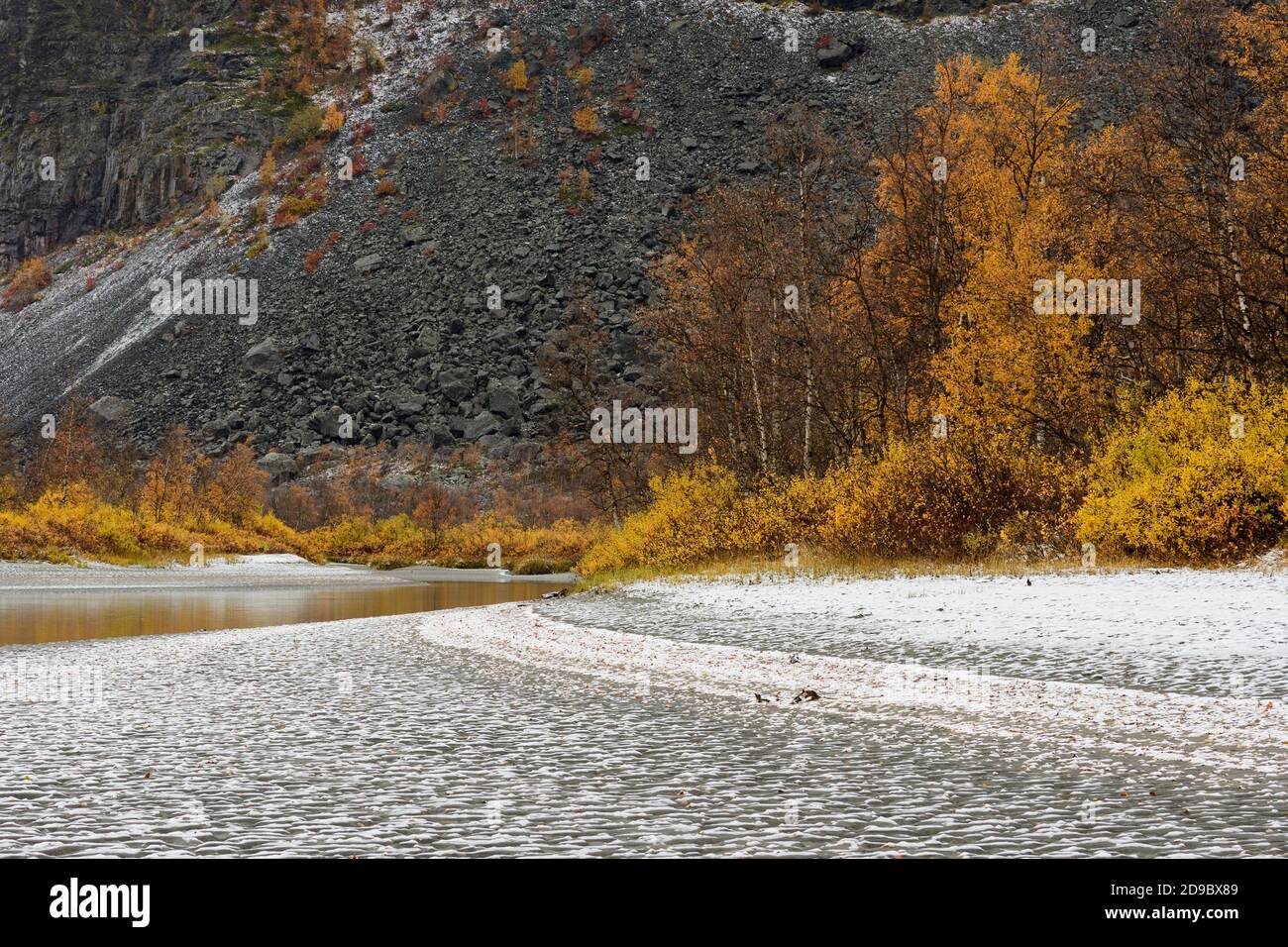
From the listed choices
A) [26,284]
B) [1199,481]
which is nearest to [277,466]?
[26,284]

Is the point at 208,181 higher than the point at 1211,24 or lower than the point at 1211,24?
higher

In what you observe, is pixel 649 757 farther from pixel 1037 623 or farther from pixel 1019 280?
pixel 1019 280

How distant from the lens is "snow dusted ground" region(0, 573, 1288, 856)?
16.1ft

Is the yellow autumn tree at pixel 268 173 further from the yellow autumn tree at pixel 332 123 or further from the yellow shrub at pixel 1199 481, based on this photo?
the yellow shrub at pixel 1199 481

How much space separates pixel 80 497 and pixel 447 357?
3652 cm

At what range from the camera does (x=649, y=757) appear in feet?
22.9

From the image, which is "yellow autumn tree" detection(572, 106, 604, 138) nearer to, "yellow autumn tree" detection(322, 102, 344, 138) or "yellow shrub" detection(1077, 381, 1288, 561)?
"yellow autumn tree" detection(322, 102, 344, 138)

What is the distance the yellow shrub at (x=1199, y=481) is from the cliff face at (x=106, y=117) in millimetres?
133408

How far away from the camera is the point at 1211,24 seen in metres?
21.8

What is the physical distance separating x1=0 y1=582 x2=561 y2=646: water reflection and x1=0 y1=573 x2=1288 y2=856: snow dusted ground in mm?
7213

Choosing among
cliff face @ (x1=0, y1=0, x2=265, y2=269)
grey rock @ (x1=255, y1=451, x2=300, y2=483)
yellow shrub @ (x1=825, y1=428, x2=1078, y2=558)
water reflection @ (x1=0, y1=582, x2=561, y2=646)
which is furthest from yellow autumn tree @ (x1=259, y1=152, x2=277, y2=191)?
yellow shrub @ (x1=825, y1=428, x2=1078, y2=558)

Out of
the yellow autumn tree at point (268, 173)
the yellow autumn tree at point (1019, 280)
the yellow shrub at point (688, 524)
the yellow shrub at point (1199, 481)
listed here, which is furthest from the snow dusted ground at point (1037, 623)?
the yellow autumn tree at point (268, 173)

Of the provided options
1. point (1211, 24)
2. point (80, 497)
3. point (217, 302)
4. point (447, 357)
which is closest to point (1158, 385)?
point (1211, 24)
